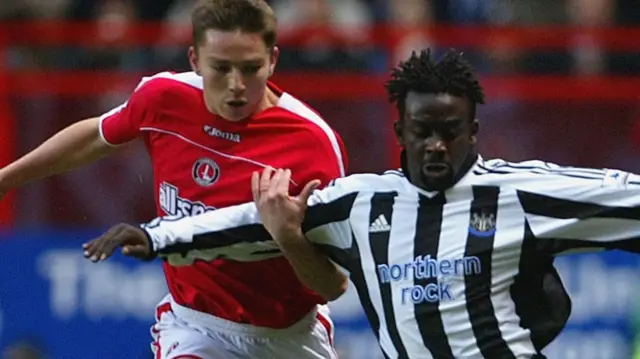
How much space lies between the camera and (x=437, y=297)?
Answer: 5.29 m

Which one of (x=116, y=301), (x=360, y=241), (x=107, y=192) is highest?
(x=360, y=241)

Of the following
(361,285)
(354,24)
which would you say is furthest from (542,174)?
→ (354,24)

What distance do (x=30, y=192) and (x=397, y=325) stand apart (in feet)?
16.4

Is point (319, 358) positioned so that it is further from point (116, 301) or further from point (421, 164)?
point (116, 301)

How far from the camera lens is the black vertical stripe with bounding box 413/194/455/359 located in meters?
5.27

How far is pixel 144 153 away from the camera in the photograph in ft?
32.4

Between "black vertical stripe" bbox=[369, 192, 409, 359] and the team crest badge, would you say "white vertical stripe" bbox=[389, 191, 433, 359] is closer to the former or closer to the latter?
"black vertical stripe" bbox=[369, 192, 409, 359]

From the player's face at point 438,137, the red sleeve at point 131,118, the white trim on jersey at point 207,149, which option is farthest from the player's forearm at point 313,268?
the red sleeve at point 131,118

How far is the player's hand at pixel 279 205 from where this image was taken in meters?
5.51

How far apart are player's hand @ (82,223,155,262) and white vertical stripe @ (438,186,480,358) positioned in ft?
3.24

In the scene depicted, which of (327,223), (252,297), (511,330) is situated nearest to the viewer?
(511,330)

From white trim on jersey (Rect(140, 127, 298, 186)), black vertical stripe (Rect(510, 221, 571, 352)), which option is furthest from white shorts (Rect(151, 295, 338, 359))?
black vertical stripe (Rect(510, 221, 571, 352))

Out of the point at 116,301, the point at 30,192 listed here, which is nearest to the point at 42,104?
the point at 30,192

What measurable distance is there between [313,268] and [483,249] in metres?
0.70
